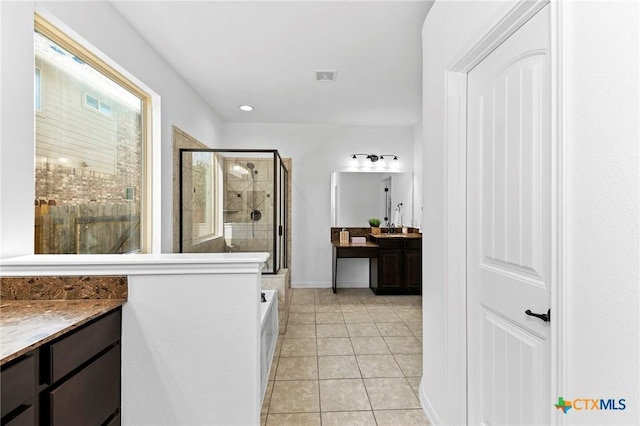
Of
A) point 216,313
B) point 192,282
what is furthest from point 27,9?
point 216,313

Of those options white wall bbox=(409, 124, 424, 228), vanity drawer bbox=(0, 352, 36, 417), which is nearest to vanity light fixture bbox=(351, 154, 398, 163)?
white wall bbox=(409, 124, 424, 228)

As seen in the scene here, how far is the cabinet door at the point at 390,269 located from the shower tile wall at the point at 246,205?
181 cm

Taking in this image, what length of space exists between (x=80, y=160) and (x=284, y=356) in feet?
6.61

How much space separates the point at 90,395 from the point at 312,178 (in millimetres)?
4077

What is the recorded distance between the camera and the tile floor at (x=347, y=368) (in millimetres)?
1992

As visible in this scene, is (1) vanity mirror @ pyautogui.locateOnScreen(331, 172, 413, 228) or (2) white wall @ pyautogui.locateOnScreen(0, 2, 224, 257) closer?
(2) white wall @ pyautogui.locateOnScreen(0, 2, 224, 257)

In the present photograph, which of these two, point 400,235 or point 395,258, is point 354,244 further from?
point 400,235

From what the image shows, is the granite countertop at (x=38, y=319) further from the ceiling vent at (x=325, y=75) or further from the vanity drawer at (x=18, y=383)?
the ceiling vent at (x=325, y=75)

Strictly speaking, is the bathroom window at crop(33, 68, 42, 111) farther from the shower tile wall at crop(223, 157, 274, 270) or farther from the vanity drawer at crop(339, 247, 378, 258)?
the vanity drawer at crop(339, 247, 378, 258)

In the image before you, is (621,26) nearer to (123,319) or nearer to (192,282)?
(192,282)

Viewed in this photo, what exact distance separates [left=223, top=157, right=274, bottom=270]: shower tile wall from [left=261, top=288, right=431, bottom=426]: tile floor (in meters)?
0.97

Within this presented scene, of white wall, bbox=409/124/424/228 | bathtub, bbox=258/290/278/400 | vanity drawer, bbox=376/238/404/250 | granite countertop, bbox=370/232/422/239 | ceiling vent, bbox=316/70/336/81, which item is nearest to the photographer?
bathtub, bbox=258/290/278/400

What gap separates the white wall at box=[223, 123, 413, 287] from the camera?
505 centimetres

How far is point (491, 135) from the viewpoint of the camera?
1.47m
